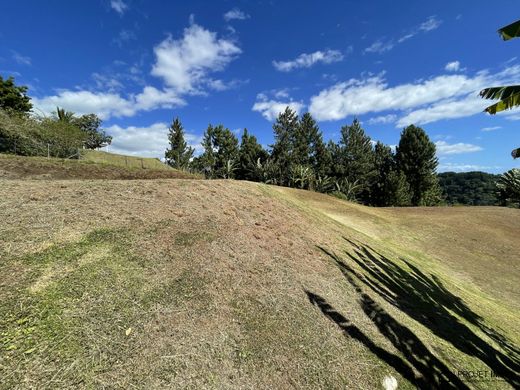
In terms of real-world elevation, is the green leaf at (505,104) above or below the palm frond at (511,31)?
below

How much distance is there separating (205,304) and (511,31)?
794 cm

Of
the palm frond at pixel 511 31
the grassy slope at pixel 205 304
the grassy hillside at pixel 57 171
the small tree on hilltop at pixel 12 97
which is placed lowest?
the grassy slope at pixel 205 304

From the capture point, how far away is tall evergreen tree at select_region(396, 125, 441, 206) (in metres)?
39.4

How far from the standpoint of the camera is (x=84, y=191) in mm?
6289

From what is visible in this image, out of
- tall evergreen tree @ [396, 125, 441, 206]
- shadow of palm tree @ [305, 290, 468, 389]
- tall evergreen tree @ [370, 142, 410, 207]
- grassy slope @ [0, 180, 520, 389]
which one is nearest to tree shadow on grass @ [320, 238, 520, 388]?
grassy slope @ [0, 180, 520, 389]

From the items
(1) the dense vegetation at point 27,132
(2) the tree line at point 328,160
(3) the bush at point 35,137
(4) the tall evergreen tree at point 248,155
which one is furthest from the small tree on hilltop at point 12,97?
(4) the tall evergreen tree at point 248,155

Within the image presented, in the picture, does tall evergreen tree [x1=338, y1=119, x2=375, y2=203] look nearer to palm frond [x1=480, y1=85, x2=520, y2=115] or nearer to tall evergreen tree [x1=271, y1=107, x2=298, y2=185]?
tall evergreen tree [x1=271, y1=107, x2=298, y2=185]

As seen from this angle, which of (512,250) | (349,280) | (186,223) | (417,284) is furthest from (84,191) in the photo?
Answer: (512,250)

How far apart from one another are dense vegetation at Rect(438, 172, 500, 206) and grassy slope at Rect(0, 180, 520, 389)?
6194cm

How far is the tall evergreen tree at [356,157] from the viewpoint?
43.2m

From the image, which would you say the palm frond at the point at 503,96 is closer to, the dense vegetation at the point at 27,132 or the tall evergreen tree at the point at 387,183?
the dense vegetation at the point at 27,132

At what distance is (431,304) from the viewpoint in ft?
21.5

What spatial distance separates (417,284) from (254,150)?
135 ft

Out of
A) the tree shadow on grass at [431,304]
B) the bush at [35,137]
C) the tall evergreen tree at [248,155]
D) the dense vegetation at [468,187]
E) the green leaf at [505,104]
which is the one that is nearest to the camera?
the tree shadow on grass at [431,304]
